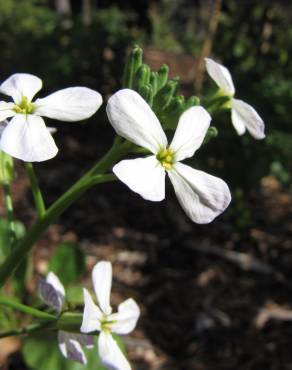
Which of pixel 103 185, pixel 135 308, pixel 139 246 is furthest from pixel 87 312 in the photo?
pixel 103 185

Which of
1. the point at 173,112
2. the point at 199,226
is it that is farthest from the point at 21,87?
the point at 199,226

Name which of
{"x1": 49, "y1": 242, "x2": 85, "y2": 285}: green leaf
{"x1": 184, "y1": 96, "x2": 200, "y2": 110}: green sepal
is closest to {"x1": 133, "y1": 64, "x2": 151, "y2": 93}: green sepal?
{"x1": 184, "y1": 96, "x2": 200, "y2": 110}: green sepal

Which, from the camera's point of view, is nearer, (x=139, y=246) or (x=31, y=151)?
(x=31, y=151)

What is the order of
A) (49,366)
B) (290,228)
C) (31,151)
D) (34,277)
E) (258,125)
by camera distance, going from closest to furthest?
(31,151) < (258,125) < (49,366) < (34,277) < (290,228)

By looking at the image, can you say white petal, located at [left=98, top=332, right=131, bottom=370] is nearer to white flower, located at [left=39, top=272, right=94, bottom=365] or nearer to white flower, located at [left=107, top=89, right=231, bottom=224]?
white flower, located at [left=39, top=272, right=94, bottom=365]

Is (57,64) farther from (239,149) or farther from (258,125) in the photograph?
(258,125)

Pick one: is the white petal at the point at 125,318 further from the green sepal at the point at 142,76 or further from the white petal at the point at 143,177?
the green sepal at the point at 142,76
